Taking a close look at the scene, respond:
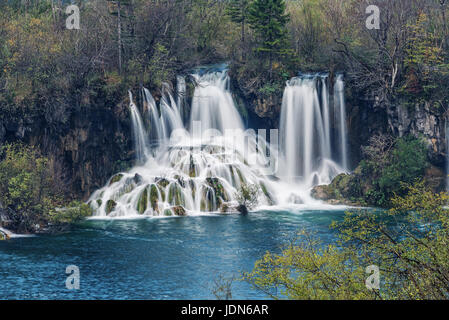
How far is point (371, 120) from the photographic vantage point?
56.3 meters

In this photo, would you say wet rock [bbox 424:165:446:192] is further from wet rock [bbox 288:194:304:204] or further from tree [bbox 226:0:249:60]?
tree [bbox 226:0:249:60]

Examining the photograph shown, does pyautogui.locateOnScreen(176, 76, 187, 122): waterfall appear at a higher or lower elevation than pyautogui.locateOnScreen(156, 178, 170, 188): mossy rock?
higher

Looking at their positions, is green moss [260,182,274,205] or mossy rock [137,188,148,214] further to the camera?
green moss [260,182,274,205]

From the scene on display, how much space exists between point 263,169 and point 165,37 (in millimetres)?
17260

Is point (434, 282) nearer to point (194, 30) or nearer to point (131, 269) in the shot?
point (131, 269)

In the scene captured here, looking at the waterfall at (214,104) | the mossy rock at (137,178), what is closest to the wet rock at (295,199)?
the waterfall at (214,104)

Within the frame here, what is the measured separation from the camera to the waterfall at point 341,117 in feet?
187

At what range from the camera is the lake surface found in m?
28.8

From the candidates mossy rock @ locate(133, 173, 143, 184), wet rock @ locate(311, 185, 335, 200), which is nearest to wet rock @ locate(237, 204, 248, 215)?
wet rock @ locate(311, 185, 335, 200)

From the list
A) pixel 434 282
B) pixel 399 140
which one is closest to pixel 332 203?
pixel 399 140

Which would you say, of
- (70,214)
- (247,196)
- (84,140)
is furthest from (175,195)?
(84,140)

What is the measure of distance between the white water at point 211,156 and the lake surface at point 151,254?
2.98m

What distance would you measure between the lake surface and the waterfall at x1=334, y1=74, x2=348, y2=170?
11607 millimetres

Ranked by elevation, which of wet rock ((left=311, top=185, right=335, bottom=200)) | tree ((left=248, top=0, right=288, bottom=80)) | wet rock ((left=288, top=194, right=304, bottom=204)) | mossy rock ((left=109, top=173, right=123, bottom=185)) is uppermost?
tree ((left=248, top=0, right=288, bottom=80))
